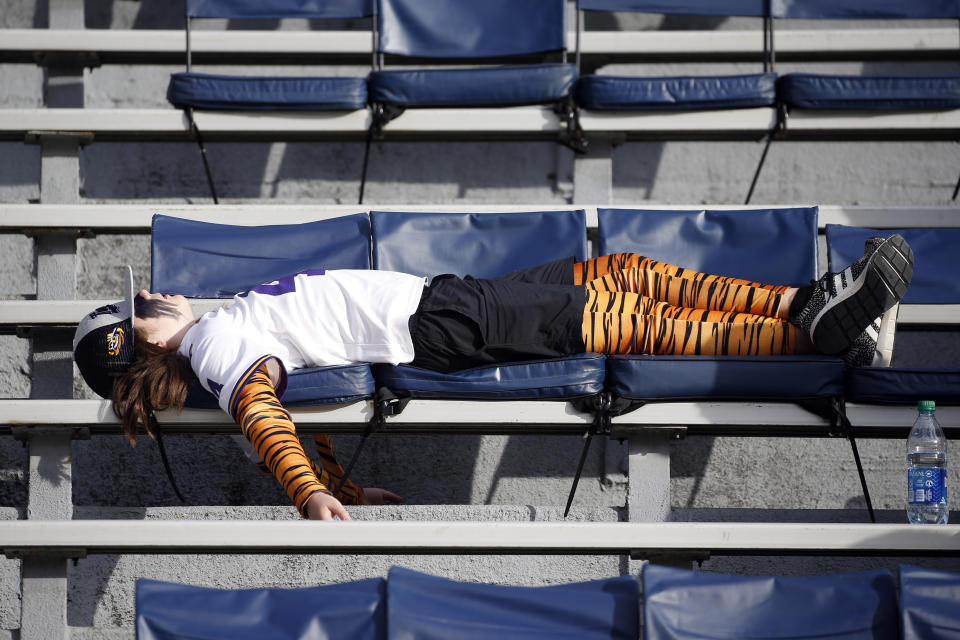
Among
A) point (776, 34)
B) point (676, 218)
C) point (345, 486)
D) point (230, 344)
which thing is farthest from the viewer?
point (776, 34)

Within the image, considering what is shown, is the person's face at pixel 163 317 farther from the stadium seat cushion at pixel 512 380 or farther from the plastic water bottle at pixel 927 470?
the plastic water bottle at pixel 927 470

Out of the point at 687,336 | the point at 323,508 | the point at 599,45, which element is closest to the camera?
the point at 323,508

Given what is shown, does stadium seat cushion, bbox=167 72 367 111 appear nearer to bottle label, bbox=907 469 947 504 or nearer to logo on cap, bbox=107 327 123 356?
logo on cap, bbox=107 327 123 356

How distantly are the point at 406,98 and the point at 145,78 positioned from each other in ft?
3.54

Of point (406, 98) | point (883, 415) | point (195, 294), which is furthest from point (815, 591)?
point (406, 98)

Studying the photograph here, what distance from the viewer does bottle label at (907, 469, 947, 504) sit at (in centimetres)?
186

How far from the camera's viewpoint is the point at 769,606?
1411 mm

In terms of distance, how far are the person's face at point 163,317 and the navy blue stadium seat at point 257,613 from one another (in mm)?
680

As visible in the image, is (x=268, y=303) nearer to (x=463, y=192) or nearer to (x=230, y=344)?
(x=230, y=344)

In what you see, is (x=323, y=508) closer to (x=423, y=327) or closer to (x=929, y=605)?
(x=423, y=327)

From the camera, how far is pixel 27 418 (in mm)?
1948

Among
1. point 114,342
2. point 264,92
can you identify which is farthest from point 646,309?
point 264,92

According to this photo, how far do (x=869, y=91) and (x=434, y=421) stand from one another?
1.52 metres

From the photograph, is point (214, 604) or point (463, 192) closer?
point (214, 604)
